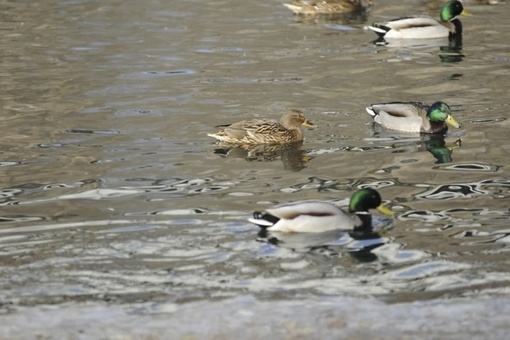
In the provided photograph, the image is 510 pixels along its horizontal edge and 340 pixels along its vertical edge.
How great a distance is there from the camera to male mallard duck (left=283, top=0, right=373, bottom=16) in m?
24.8

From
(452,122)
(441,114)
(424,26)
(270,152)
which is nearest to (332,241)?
(270,152)

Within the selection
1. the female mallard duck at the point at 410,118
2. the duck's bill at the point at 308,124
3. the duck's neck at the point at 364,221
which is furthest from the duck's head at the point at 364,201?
the female mallard duck at the point at 410,118

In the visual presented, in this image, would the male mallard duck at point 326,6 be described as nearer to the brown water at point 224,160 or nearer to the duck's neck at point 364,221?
the brown water at point 224,160

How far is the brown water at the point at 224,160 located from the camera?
9.91 meters

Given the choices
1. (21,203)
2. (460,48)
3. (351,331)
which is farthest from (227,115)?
(351,331)

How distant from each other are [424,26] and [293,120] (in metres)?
8.32

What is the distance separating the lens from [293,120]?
15094 millimetres

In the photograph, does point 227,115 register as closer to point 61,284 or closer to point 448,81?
point 448,81

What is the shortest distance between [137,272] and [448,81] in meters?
9.55

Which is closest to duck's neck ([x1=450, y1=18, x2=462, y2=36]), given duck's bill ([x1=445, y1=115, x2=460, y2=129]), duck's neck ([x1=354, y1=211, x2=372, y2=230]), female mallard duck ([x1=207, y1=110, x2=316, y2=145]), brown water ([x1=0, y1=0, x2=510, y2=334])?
brown water ([x1=0, y1=0, x2=510, y2=334])

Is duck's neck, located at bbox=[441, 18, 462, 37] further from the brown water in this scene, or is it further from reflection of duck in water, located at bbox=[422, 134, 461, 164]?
reflection of duck in water, located at bbox=[422, 134, 461, 164]

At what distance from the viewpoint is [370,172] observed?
532 inches

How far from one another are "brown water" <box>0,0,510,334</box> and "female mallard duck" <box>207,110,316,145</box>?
195 millimetres

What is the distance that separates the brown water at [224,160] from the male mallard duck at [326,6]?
556mm
